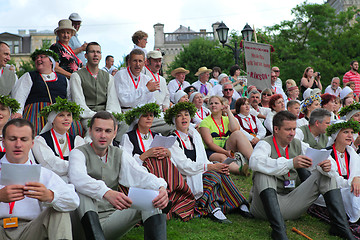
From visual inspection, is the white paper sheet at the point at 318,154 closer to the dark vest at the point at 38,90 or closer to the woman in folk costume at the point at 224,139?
the woman in folk costume at the point at 224,139

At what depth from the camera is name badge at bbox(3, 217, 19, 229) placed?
13.8 feet

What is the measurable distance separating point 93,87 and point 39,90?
941 mm

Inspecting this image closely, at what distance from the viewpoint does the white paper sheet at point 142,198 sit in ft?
14.8

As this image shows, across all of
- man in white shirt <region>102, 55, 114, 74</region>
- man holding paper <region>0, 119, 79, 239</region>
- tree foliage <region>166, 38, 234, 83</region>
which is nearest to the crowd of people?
man holding paper <region>0, 119, 79, 239</region>

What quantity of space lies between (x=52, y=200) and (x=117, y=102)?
434 cm

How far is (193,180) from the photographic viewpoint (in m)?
6.63

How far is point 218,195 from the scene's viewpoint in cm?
670

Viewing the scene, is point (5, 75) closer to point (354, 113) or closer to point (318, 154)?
point (318, 154)

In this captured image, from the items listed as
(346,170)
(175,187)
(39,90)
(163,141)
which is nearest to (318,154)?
(346,170)

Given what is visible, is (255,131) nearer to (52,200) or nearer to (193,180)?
(193,180)

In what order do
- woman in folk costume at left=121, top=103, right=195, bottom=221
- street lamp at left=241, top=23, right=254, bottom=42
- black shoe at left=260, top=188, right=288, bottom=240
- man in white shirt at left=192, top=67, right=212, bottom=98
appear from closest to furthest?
black shoe at left=260, top=188, right=288, bottom=240, woman in folk costume at left=121, top=103, right=195, bottom=221, man in white shirt at left=192, top=67, right=212, bottom=98, street lamp at left=241, top=23, right=254, bottom=42

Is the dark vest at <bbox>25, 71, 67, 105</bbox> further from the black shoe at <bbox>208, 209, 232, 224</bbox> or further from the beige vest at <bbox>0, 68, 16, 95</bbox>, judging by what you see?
the black shoe at <bbox>208, 209, 232, 224</bbox>

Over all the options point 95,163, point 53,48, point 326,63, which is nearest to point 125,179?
point 95,163

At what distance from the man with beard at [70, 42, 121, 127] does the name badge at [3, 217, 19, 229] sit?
143 inches
